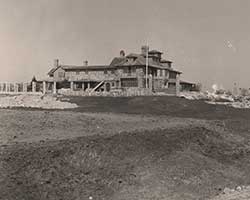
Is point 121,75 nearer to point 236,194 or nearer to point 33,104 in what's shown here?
point 33,104

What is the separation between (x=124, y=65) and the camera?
84938mm

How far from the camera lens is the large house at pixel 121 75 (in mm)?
82125

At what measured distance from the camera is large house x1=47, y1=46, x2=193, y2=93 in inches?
3233

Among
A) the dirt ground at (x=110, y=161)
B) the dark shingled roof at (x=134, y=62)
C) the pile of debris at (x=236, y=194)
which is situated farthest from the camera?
the dark shingled roof at (x=134, y=62)

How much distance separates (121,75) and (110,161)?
66.3m

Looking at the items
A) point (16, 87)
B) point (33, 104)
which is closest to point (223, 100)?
point (33, 104)

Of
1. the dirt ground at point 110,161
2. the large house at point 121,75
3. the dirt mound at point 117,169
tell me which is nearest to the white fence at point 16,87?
the large house at point 121,75

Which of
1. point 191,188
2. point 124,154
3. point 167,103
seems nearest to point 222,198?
point 191,188

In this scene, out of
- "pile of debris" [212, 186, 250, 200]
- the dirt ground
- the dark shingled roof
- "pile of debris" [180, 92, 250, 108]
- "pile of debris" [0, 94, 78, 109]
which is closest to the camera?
the dirt ground

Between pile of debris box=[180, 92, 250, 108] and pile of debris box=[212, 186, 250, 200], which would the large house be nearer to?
pile of debris box=[180, 92, 250, 108]

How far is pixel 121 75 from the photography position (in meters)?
83.2

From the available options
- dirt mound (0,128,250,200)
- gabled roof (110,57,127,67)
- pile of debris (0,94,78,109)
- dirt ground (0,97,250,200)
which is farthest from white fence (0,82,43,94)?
dirt mound (0,128,250,200)

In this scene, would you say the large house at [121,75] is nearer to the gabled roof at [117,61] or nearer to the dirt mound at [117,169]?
the gabled roof at [117,61]

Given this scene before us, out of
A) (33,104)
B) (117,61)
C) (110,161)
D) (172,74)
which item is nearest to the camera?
(110,161)
